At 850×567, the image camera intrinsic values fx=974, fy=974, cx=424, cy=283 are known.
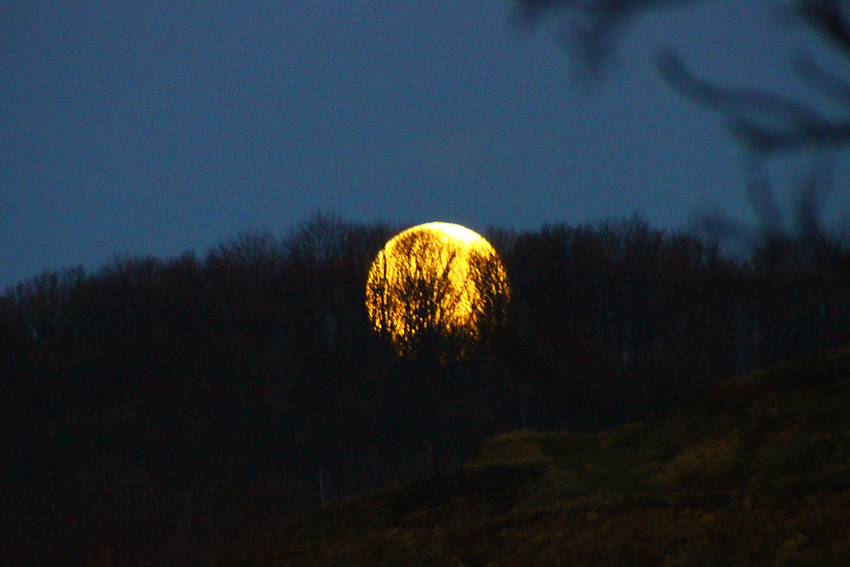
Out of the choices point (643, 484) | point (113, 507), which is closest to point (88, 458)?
point (113, 507)

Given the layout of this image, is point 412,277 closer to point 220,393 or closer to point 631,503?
point 220,393

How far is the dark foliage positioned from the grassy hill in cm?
684

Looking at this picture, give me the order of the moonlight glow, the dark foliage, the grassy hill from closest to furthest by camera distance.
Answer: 1. the grassy hill
2. the moonlight glow
3. the dark foliage

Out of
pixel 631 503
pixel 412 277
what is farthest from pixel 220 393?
pixel 631 503

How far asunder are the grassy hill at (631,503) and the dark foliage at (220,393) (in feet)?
22.4

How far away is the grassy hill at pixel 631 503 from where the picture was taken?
30.9ft

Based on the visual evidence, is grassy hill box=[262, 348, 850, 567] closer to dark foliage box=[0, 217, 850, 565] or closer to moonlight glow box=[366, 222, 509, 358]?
moonlight glow box=[366, 222, 509, 358]

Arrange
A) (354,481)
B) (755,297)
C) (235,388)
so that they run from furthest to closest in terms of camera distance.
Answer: (235,388) → (354,481) → (755,297)

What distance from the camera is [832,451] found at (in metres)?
12.5

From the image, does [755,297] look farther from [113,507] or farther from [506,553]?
[113,507]

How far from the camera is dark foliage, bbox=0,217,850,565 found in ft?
102

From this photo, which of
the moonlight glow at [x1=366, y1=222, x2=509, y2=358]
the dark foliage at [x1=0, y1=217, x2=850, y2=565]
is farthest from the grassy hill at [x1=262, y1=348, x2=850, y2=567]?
the dark foliage at [x1=0, y1=217, x2=850, y2=565]

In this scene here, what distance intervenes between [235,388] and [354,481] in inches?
386

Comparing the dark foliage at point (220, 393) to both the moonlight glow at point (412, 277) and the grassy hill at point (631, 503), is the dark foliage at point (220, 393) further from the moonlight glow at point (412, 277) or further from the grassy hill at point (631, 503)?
the grassy hill at point (631, 503)
